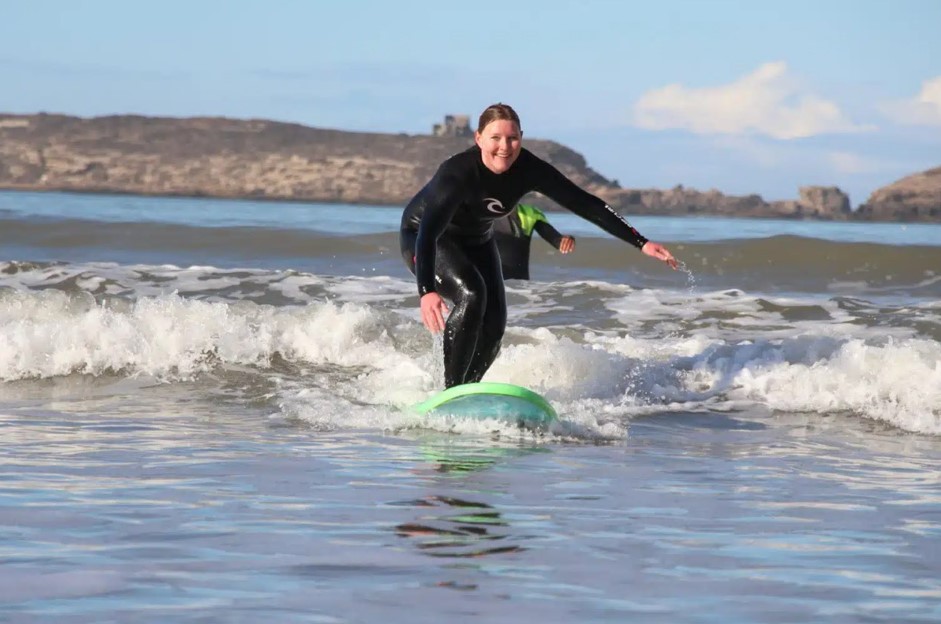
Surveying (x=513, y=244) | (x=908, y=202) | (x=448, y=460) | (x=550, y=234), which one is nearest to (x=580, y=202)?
(x=448, y=460)

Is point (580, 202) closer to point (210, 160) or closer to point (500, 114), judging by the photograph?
point (500, 114)

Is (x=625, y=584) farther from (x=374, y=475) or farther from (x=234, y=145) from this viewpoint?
(x=234, y=145)

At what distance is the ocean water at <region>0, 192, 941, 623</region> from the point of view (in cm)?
443

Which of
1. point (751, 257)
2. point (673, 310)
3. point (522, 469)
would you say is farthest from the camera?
point (751, 257)

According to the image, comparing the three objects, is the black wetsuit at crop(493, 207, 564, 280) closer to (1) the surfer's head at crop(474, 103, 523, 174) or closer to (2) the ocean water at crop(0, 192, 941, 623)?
(2) the ocean water at crop(0, 192, 941, 623)

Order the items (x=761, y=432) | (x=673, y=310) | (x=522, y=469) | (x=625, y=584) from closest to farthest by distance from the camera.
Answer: (x=625, y=584) < (x=522, y=469) < (x=761, y=432) < (x=673, y=310)

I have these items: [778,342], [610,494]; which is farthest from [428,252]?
[778,342]

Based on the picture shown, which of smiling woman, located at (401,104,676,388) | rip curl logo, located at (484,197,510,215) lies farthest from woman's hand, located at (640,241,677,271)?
rip curl logo, located at (484,197,510,215)

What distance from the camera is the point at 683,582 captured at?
15.0 ft

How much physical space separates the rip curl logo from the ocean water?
115cm

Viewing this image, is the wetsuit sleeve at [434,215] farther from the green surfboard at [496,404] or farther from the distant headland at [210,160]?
the distant headland at [210,160]

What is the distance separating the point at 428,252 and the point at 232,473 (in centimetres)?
171

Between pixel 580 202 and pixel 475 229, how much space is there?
23.1 inches

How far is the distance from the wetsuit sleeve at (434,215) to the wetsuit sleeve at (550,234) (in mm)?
2490
